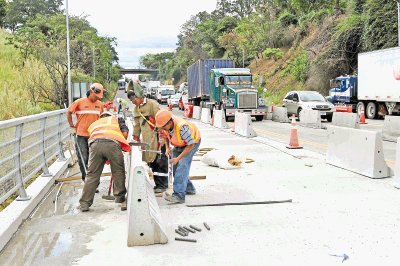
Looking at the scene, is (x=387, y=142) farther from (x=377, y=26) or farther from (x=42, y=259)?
(x=377, y=26)

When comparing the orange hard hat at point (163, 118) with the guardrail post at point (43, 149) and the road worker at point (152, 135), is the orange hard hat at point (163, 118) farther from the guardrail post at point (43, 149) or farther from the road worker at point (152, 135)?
the guardrail post at point (43, 149)

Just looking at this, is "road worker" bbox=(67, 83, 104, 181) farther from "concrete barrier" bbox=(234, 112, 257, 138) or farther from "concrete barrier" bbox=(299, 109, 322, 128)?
"concrete barrier" bbox=(299, 109, 322, 128)

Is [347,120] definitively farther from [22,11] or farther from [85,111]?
[22,11]

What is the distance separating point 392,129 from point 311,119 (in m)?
6.50

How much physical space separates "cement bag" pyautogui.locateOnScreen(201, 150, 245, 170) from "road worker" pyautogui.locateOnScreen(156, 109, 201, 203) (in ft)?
10.7

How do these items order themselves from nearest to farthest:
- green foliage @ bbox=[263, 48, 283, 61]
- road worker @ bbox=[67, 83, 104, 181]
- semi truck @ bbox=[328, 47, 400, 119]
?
road worker @ bbox=[67, 83, 104, 181] < semi truck @ bbox=[328, 47, 400, 119] < green foliage @ bbox=[263, 48, 283, 61]

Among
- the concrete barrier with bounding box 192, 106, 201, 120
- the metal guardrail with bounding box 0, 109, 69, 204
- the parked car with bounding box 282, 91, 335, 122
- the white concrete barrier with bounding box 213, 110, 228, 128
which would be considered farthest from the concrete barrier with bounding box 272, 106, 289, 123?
the metal guardrail with bounding box 0, 109, 69, 204

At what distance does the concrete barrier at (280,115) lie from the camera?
26.3 m

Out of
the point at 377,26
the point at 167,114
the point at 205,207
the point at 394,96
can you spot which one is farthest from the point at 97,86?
the point at 377,26

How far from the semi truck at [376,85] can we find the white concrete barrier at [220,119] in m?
8.81

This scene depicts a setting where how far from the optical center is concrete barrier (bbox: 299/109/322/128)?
2192cm

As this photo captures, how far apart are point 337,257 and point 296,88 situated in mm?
40996

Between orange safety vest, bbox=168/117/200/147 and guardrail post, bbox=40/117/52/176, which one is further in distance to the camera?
guardrail post, bbox=40/117/52/176

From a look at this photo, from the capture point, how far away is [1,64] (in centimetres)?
2859
